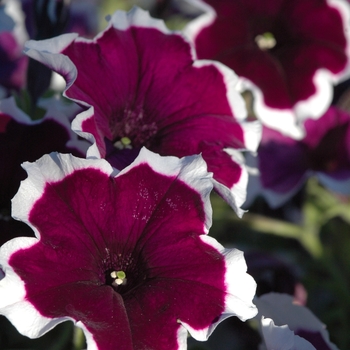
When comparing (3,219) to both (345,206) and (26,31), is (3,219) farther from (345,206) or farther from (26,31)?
(345,206)

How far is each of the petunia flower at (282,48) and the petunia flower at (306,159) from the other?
0.44 feet

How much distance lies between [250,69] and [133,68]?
232 mm

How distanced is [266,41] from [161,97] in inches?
12.4

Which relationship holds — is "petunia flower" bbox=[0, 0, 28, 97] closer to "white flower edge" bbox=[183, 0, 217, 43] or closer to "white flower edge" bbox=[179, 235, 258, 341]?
"white flower edge" bbox=[183, 0, 217, 43]

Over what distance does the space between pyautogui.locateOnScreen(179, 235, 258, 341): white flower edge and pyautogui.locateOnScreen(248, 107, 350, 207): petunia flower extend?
1.33ft

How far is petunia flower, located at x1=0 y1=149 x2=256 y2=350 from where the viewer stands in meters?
0.53

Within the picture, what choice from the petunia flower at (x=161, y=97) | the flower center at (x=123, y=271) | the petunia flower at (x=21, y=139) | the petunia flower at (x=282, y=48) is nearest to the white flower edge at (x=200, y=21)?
the petunia flower at (x=282, y=48)

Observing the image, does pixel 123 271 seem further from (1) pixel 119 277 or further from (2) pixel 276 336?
(2) pixel 276 336

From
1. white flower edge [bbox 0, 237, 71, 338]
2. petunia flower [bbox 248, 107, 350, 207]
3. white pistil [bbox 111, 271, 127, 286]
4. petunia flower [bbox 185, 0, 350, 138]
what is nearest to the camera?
white flower edge [bbox 0, 237, 71, 338]

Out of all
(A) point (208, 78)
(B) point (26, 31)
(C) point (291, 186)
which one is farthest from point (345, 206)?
(B) point (26, 31)

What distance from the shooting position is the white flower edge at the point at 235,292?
21.6 inches

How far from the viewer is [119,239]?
604 mm

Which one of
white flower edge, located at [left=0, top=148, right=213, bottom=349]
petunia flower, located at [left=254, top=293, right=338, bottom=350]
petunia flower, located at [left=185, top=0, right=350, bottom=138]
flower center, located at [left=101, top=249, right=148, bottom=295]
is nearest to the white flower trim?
white flower edge, located at [left=0, top=148, right=213, bottom=349]

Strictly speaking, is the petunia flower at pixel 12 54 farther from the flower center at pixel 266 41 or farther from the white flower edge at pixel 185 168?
the white flower edge at pixel 185 168
